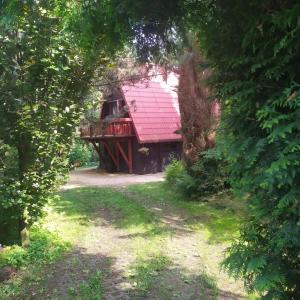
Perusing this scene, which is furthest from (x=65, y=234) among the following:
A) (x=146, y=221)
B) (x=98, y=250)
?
(x=146, y=221)

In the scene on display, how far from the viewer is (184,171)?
1302 centimetres

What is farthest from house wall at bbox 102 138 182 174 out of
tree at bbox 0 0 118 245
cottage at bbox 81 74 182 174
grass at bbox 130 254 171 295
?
grass at bbox 130 254 171 295

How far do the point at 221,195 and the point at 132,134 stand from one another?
1154cm

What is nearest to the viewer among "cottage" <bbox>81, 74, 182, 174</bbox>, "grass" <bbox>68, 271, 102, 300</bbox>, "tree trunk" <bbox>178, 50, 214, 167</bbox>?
"grass" <bbox>68, 271, 102, 300</bbox>

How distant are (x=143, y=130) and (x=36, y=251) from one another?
612 inches

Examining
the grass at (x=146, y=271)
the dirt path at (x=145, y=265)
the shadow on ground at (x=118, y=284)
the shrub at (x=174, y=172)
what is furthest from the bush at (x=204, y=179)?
the shadow on ground at (x=118, y=284)

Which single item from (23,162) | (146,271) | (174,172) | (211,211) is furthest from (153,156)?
(146,271)

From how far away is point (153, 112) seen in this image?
22953 mm

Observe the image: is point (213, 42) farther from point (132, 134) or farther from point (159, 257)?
point (132, 134)

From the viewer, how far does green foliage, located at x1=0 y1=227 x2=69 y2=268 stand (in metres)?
6.28

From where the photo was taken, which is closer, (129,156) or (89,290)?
(89,290)

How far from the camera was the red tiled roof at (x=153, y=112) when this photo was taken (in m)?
21.9

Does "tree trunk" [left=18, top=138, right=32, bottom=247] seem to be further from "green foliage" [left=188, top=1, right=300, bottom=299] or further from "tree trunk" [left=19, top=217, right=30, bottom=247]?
"green foliage" [left=188, top=1, right=300, bottom=299]

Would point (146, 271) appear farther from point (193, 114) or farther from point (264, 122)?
point (193, 114)
